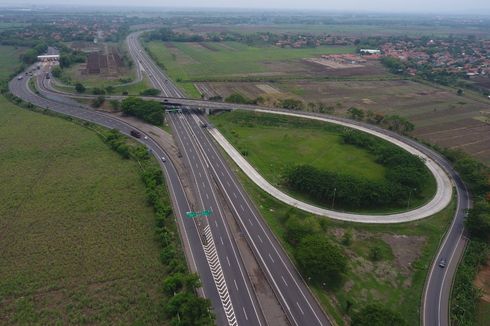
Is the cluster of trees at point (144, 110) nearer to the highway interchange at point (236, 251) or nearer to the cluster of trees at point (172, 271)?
the highway interchange at point (236, 251)

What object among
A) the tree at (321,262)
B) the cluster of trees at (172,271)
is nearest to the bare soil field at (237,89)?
the cluster of trees at (172,271)

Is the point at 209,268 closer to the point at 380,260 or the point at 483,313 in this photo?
the point at 380,260

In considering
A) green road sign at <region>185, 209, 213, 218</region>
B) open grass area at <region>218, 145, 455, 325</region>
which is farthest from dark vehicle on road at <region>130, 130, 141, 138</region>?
green road sign at <region>185, 209, 213, 218</region>

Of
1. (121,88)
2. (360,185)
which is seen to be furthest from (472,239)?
(121,88)

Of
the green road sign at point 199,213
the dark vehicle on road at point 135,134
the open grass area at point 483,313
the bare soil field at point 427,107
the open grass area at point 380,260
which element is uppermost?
the bare soil field at point 427,107

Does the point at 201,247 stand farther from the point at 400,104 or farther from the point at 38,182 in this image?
the point at 400,104

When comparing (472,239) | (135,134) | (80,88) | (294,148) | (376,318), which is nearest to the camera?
(376,318)
